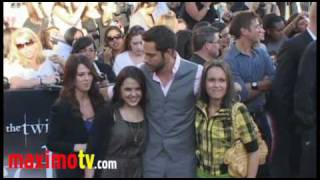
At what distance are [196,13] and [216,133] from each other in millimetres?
3291

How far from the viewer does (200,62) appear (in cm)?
481

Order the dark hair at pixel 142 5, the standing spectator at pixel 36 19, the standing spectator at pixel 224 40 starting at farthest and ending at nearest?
the dark hair at pixel 142 5 → the standing spectator at pixel 36 19 → the standing spectator at pixel 224 40

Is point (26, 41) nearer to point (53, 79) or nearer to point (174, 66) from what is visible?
point (53, 79)

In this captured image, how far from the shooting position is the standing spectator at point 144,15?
6.71 meters

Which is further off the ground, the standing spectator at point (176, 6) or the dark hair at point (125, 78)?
the standing spectator at point (176, 6)

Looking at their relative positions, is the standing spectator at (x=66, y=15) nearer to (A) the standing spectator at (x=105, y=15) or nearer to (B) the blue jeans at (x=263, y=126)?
(A) the standing spectator at (x=105, y=15)

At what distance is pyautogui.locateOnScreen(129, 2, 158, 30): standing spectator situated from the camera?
22.0ft

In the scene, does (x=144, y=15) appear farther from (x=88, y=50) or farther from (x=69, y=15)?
(x=88, y=50)

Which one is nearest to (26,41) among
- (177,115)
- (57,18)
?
(57,18)

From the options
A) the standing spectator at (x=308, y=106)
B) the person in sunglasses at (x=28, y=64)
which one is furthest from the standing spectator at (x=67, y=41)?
the standing spectator at (x=308, y=106)

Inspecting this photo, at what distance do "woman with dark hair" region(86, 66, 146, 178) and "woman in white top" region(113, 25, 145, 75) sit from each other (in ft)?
4.00

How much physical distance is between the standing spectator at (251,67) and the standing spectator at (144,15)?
1.98m

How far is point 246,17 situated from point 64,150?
182cm

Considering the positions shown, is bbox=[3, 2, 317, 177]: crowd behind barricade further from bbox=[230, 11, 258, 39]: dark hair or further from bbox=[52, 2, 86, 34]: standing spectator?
bbox=[52, 2, 86, 34]: standing spectator
